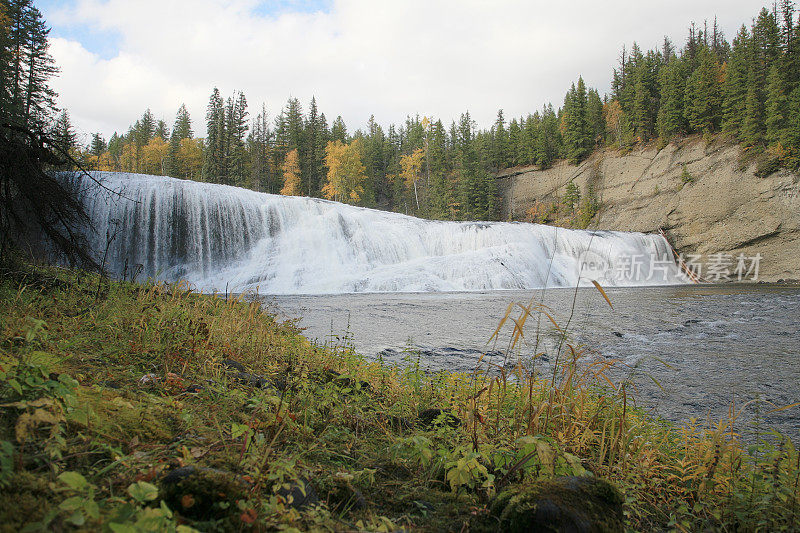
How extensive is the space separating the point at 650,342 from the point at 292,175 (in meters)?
50.6

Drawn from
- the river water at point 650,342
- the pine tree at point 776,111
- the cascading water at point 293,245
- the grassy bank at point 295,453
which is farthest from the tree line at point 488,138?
the grassy bank at point 295,453

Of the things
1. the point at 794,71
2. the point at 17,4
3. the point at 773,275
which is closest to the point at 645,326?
the point at 773,275

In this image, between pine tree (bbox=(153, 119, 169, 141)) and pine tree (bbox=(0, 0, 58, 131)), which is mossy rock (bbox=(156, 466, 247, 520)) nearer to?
pine tree (bbox=(0, 0, 58, 131))

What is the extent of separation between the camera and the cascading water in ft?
58.8

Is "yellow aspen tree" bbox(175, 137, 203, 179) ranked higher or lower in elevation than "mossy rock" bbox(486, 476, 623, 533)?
higher

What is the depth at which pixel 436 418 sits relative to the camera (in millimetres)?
2852

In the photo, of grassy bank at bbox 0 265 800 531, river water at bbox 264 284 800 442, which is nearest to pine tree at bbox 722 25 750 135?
river water at bbox 264 284 800 442

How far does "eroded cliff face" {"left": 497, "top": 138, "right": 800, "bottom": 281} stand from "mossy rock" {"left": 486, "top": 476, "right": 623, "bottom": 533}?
90.3 feet

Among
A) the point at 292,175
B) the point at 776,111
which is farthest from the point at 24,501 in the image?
the point at 292,175

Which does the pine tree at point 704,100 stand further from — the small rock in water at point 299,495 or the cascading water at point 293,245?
the small rock in water at point 299,495

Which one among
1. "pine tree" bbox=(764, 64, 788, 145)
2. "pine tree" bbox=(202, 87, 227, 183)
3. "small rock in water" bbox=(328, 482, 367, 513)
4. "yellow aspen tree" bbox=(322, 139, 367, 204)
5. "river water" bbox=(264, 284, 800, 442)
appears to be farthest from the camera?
"yellow aspen tree" bbox=(322, 139, 367, 204)

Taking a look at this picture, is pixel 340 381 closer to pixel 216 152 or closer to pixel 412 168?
pixel 216 152

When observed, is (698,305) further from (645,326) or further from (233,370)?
(233,370)

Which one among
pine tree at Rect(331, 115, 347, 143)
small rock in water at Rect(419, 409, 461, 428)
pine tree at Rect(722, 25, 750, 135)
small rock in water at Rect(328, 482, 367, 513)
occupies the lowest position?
small rock in water at Rect(419, 409, 461, 428)
